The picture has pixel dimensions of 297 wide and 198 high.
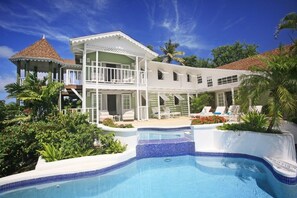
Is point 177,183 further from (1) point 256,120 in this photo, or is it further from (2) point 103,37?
(2) point 103,37

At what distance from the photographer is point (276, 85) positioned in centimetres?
758

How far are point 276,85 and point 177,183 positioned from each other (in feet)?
20.2

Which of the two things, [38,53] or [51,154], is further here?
[38,53]

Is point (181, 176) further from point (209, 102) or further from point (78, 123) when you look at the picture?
point (209, 102)

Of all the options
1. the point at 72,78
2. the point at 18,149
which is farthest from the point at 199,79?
the point at 18,149

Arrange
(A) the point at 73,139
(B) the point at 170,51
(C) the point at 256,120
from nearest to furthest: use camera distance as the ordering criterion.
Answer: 1. (A) the point at 73,139
2. (C) the point at 256,120
3. (B) the point at 170,51

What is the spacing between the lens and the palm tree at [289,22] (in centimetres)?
905

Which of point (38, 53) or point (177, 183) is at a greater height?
point (38, 53)

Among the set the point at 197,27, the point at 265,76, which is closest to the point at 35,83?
the point at 265,76

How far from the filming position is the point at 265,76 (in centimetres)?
788

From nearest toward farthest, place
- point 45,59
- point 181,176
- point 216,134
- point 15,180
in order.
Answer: point 15,180
point 181,176
point 216,134
point 45,59

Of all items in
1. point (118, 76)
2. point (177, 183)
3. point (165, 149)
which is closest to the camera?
point (177, 183)

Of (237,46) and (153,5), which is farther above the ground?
(237,46)

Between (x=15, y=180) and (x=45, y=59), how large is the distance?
10.8 meters
